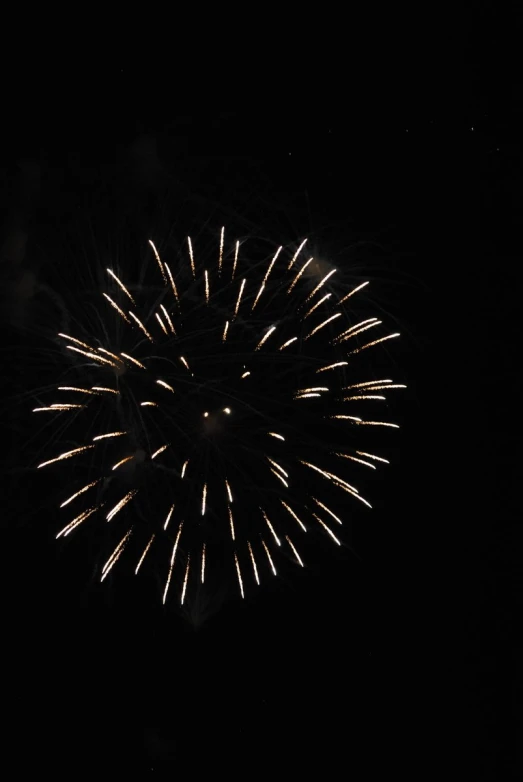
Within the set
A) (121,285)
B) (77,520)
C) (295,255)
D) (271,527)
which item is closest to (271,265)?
(295,255)

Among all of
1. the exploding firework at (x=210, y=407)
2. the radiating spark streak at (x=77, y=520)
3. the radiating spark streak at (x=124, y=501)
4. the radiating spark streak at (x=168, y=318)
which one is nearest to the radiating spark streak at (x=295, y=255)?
the exploding firework at (x=210, y=407)

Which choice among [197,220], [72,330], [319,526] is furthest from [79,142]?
[319,526]

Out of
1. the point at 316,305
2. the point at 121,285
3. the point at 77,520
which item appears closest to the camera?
the point at 121,285

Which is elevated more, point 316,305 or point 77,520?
point 316,305

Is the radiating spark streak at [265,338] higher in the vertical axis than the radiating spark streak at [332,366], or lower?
higher

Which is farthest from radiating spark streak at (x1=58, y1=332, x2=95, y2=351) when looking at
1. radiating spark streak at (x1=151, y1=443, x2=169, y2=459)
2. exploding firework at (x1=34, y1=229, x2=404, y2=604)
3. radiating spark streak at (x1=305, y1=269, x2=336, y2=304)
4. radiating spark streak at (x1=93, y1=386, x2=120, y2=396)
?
radiating spark streak at (x1=305, y1=269, x2=336, y2=304)

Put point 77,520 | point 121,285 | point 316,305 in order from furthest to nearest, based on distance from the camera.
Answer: point 77,520
point 316,305
point 121,285

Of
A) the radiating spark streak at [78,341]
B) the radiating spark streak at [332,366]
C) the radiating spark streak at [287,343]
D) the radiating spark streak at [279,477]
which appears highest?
the radiating spark streak at [78,341]

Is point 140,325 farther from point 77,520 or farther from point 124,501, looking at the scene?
point 77,520

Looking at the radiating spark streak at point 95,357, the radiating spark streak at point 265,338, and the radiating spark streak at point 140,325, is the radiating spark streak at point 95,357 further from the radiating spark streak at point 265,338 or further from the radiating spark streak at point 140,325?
the radiating spark streak at point 265,338
